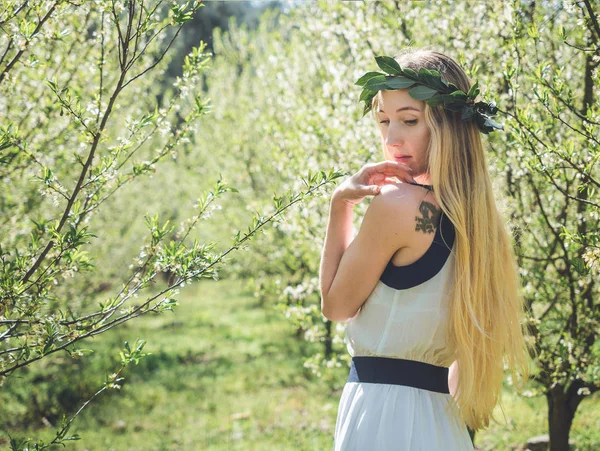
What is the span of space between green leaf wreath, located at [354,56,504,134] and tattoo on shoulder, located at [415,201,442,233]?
0.37 meters

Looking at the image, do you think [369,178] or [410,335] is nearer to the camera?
[410,335]

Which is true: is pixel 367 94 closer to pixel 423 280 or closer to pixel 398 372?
pixel 423 280

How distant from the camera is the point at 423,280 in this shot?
196 centimetres

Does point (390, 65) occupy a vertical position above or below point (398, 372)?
above

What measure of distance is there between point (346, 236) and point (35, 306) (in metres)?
1.20

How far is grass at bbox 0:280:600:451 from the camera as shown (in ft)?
18.6

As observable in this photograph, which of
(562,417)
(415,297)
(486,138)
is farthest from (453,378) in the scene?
(562,417)

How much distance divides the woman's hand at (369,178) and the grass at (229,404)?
3.52m

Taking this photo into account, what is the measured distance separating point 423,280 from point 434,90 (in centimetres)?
66

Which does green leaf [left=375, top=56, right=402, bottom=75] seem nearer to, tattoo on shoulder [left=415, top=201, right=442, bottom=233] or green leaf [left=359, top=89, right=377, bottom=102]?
green leaf [left=359, top=89, right=377, bottom=102]

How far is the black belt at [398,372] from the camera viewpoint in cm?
199

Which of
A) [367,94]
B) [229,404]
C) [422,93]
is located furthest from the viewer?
[229,404]

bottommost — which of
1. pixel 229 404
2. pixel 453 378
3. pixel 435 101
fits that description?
pixel 229 404

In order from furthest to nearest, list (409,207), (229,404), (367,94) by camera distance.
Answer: (229,404) → (367,94) → (409,207)
